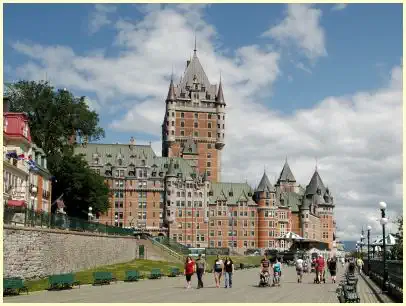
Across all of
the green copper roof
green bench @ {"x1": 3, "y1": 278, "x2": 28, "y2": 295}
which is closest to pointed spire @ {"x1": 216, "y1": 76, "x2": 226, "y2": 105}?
the green copper roof

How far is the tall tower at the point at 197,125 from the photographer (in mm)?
160875

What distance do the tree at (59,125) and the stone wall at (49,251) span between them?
17528 millimetres

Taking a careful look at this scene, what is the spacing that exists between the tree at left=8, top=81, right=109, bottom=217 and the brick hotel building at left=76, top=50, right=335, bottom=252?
5614 centimetres

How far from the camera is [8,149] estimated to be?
184 feet

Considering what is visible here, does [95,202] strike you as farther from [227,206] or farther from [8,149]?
[227,206]

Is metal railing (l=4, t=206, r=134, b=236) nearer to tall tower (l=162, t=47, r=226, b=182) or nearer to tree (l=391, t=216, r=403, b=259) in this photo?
A: tree (l=391, t=216, r=403, b=259)

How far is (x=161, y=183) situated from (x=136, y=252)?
214 feet

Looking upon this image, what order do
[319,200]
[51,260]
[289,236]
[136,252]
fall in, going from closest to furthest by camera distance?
[51,260] → [136,252] → [289,236] → [319,200]

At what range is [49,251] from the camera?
43.8 m

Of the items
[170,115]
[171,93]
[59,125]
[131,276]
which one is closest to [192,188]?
[170,115]

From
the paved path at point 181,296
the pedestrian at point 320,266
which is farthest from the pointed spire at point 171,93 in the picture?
the paved path at point 181,296

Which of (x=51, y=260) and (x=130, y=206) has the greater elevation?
(x=130, y=206)

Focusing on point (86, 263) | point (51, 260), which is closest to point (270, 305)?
point (51, 260)

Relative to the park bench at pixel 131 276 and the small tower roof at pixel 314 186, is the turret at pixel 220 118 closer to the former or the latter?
the small tower roof at pixel 314 186
